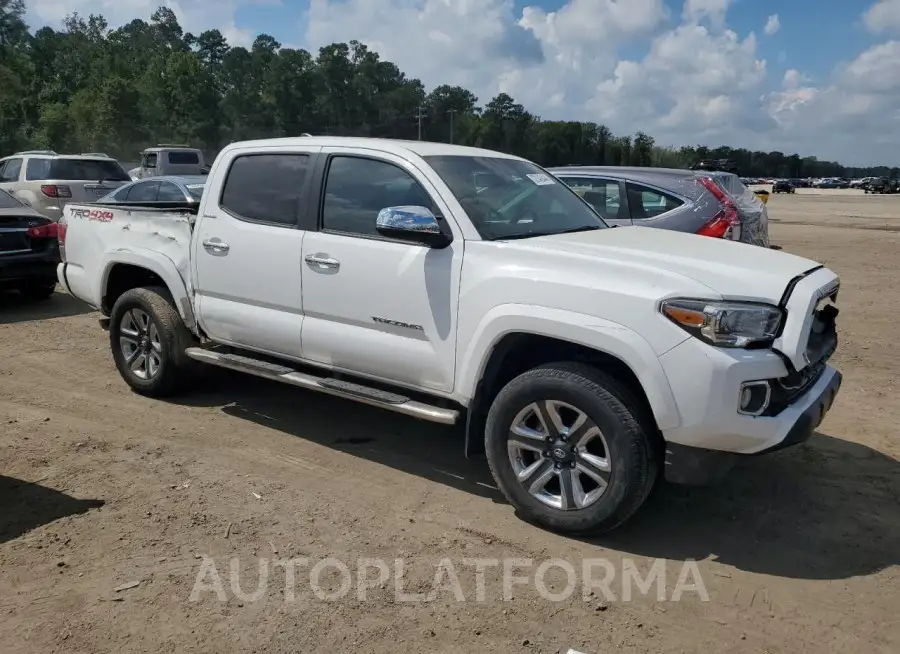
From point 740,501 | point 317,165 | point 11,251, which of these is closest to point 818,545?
point 740,501

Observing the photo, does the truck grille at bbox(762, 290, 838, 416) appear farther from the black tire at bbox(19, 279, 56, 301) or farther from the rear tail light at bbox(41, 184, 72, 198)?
the rear tail light at bbox(41, 184, 72, 198)

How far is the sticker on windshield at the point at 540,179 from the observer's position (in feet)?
16.4

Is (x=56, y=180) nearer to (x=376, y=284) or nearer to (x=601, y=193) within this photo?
(x=601, y=193)

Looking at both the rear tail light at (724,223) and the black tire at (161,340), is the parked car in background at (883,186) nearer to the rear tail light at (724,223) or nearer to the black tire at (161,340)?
the rear tail light at (724,223)

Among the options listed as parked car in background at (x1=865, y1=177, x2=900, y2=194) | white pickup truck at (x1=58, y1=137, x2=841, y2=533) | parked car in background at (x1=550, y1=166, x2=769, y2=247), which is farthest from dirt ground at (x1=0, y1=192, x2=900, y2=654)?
parked car in background at (x1=865, y1=177, x2=900, y2=194)

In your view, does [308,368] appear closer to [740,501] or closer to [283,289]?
[283,289]

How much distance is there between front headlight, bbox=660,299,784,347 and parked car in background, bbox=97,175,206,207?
8.63 meters

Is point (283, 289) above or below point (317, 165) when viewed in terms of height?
below

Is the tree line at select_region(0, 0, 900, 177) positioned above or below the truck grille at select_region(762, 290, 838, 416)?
above

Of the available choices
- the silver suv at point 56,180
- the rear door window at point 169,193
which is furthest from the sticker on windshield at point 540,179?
the silver suv at point 56,180

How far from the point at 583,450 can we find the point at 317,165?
2449mm

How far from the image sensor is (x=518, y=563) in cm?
362

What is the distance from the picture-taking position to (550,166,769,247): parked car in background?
328 inches

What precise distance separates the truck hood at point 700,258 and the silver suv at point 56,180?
1155 cm
